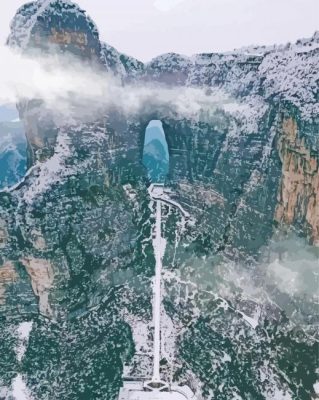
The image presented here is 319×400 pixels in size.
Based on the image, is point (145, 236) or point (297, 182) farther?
point (145, 236)

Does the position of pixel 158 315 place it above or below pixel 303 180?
below

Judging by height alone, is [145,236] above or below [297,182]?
below

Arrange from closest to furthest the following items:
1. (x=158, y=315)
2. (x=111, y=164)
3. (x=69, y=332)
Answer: (x=69, y=332) < (x=158, y=315) < (x=111, y=164)

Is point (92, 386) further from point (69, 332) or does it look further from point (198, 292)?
point (198, 292)

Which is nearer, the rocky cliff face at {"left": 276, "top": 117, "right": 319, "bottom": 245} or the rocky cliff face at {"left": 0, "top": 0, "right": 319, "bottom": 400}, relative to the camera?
the rocky cliff face at {"left": 276, "top": 117, "right": 319, "bottom": 245}

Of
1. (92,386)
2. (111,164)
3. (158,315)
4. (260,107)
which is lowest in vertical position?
(92,386)

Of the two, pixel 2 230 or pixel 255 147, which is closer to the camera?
pixel 2 230

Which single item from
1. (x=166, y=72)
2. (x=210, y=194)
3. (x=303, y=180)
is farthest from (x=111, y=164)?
(x=303, y=180)

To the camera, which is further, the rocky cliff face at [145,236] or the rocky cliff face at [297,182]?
the rocky cliff face at [145,236]
